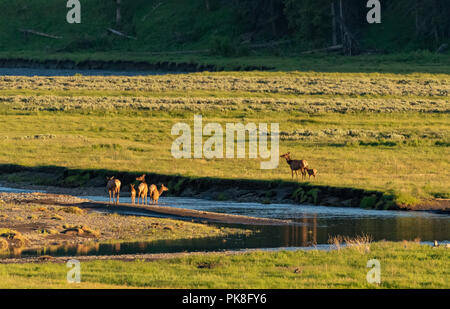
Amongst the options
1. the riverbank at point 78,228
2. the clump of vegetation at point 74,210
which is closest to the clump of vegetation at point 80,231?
the riverbank at point 78,228

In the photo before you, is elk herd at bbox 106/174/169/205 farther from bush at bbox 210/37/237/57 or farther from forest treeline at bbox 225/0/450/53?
bush at bbox 210/37/237/57

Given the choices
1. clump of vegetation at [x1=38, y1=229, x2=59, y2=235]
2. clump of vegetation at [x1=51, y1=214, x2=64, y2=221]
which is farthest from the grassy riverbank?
clump of vegetation at [x1=51, y1=214, x2=64, y2=221]

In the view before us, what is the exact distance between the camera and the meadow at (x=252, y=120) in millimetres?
39656

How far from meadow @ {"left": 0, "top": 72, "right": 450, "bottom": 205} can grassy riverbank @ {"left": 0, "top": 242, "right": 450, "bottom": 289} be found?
10.4m

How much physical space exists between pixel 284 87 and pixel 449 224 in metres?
47.0

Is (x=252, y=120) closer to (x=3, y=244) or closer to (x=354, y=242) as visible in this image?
(x=354, y=242)

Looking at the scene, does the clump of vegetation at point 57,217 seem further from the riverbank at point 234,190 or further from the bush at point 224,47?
the bush at point 224,47

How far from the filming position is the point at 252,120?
57.7m

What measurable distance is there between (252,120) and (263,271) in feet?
122

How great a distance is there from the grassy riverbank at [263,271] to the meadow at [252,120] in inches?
Result: 410

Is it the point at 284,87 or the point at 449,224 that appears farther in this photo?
the point at 284,87

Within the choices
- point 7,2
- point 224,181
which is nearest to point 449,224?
point 224,181
